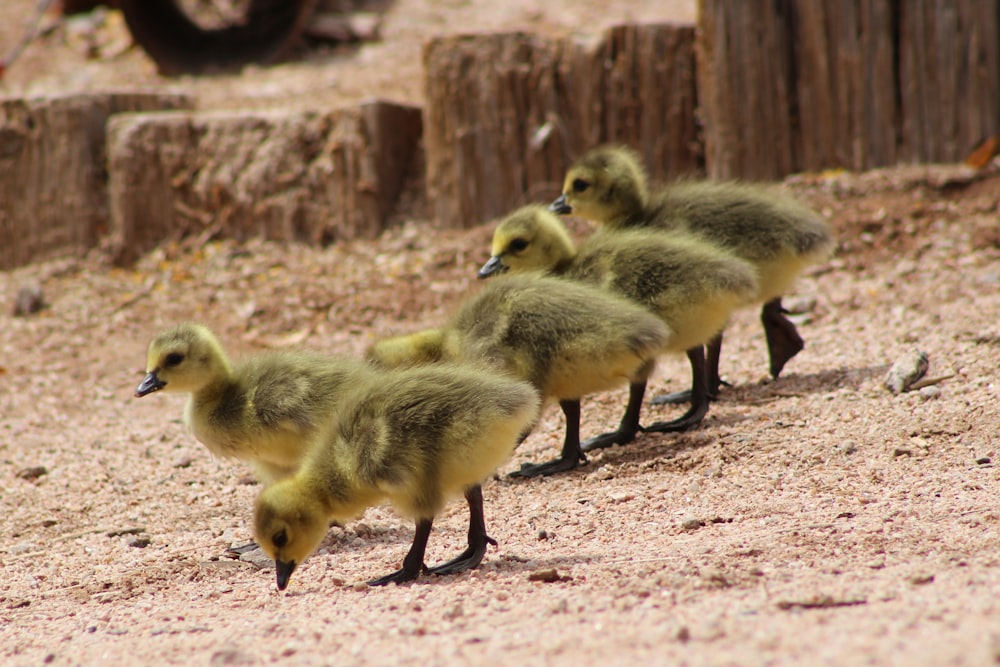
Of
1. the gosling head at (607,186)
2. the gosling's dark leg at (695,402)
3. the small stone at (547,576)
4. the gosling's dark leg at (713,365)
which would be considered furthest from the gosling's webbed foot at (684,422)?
the small stone at (547,576)

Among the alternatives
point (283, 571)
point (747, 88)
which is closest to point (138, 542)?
point (283, 571)

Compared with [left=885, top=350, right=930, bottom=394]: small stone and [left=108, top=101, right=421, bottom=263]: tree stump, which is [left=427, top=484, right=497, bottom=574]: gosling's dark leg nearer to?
[left=885, top=350, right=930, bottom=394]: small stone

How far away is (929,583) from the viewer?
316 cm

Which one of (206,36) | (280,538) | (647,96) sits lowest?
(280,538)

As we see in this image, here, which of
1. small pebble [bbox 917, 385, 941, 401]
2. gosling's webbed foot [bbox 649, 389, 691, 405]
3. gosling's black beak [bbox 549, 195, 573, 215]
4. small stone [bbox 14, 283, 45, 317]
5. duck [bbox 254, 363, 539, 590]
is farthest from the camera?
small stone [bbox 14, 283, 45, 317]

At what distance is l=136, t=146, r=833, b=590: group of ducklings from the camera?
3.91 m

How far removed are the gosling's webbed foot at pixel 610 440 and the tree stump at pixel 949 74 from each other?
4.10 meters

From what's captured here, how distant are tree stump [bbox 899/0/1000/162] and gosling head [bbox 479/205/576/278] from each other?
3.82 metres

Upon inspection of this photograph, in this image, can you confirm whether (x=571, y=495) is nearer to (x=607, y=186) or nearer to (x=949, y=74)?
(x=607, y=186)

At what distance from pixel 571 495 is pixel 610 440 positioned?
0.64m

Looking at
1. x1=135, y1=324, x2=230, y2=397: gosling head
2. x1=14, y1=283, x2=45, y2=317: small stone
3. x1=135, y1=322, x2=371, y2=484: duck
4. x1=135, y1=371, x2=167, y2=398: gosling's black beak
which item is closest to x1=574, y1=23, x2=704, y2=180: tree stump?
x1=14, y1=283, x2=45, y2=317: small stone

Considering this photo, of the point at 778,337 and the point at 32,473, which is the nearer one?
the point at 32,473

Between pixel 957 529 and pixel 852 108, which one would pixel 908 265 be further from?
pixel 957 529

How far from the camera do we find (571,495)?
4934 mm
